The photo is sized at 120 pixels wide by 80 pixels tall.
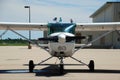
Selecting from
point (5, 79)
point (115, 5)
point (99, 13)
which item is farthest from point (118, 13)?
point (5, 79)

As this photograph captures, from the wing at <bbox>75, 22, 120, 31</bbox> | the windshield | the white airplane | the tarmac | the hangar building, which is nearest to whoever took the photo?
the tarmac

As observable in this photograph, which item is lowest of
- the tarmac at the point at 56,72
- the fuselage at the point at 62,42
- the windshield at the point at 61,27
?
the tarmac at the point at 56,72

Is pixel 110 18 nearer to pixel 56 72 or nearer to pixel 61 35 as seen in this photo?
pixel 56 72

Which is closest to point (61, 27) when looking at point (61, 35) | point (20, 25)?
point (61, 35)

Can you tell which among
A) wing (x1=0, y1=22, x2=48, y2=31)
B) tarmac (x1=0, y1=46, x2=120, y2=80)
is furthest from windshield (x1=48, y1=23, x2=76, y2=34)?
tarmac (x1=0, y1=46, x2=120, y2=80)

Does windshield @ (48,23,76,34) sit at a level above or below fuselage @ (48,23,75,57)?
above

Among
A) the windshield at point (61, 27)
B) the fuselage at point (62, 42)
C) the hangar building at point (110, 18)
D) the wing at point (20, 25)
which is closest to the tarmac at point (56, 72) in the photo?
the fuselage at point (62, 42)

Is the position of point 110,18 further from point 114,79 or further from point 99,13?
point 114,79

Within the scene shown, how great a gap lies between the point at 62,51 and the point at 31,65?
249 cm

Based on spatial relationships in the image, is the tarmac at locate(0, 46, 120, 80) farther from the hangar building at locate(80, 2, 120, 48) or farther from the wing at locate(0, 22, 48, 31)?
the hangar building at locate(80, 2, 120, 48)

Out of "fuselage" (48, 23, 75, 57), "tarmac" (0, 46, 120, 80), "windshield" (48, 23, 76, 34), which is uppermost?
"windshield" (48, 23, 76, 34)

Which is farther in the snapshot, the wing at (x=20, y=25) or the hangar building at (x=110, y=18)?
the hangar building at (x=110, y=18)

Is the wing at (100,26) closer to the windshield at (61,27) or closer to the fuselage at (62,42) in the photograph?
the windshield at (61,27)

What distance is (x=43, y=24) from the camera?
15719mm
